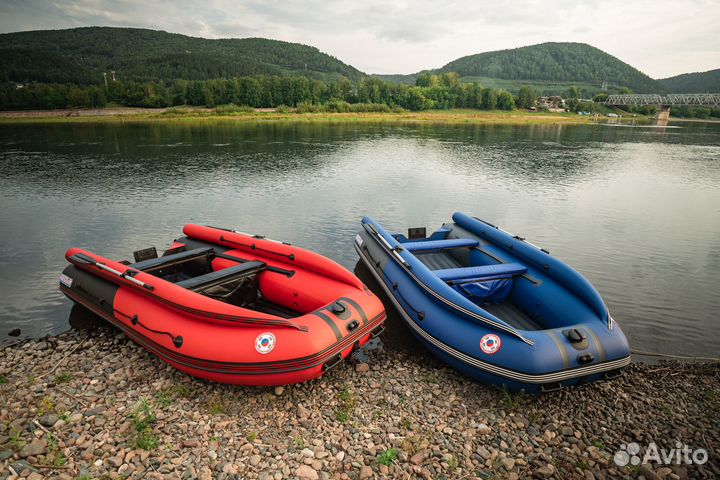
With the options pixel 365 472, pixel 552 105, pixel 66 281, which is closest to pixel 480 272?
pixel 365 472

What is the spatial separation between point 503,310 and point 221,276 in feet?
15.5

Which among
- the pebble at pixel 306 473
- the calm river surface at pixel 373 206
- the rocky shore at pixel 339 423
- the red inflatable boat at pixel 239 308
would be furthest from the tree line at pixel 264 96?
the pebble at pixel 306 473

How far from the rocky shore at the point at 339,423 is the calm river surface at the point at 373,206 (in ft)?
7.04

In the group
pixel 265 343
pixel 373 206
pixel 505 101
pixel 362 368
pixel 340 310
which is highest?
pixel 505 101

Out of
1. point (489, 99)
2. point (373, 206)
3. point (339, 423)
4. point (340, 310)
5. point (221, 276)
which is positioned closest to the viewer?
point (339, 423)

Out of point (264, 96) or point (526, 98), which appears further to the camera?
point (526, 98)

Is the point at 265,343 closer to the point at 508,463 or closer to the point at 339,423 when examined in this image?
the point at 339,423

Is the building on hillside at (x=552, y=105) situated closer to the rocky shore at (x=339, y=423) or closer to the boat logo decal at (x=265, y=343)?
the rocky shore at (x=339, y=423)

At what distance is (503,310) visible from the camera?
22.0 feet

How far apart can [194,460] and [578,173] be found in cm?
2413

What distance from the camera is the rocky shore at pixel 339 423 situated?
402 cm

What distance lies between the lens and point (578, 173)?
22.5 metres

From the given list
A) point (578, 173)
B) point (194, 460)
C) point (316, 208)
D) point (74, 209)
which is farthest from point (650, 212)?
point (74, 209)

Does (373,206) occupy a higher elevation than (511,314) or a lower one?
higher
